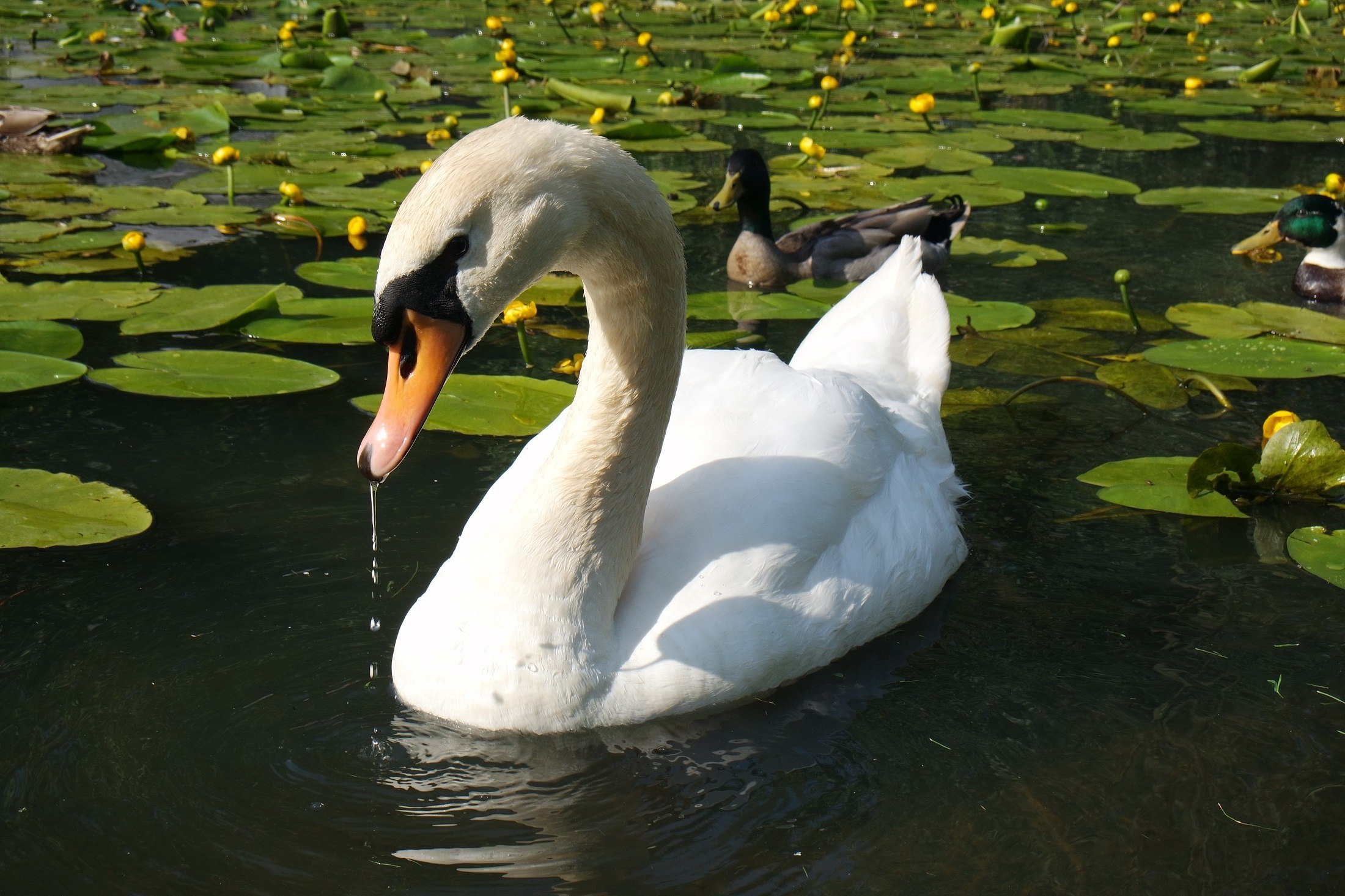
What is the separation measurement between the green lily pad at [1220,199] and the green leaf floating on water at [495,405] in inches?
150

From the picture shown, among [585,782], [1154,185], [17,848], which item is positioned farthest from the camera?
[1154,185]

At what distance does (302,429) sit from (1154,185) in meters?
A: 5.11

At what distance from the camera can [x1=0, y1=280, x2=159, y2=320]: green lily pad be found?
4855mm

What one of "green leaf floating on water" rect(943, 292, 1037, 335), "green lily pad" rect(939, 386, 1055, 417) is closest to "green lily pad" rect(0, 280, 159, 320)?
"green lily pad" rect(939, 386, 1055, 417)

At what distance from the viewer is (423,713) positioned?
9.80 ft

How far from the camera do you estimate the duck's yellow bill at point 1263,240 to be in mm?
6227

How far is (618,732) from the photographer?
9.60 ft

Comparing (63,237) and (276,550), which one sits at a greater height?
(63,237)

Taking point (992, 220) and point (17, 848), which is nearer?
point (17, 848)

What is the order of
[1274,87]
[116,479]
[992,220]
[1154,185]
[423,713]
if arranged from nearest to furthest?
[423,713], [116,479], [992,220], [1154,185], [1274,87]

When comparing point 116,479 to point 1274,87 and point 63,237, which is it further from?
point 1274,87

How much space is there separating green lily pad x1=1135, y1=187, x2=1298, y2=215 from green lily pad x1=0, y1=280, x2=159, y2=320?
15.1 ft

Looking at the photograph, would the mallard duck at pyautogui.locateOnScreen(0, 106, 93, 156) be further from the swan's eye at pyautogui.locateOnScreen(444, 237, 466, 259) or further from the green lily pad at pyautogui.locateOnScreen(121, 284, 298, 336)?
the swan's eye at pyautogui.locateOnScreen(444, 237, 466, 259)

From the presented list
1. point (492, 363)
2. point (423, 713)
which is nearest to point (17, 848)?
point (423, 713)
